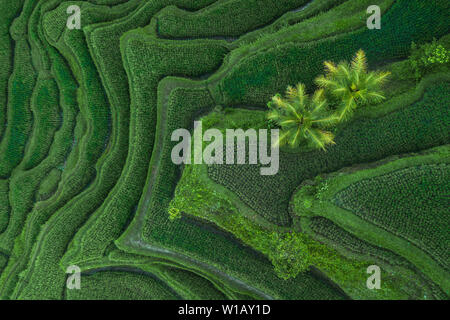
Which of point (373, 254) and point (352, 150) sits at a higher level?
point (352, 150)

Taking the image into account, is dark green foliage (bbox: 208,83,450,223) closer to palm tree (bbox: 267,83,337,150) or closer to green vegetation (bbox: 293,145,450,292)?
green vegetation (bbox: 293,145,450,292)

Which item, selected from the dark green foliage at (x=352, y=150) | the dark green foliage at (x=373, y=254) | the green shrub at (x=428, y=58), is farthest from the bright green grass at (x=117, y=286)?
the green shrub at (x=428, y=58)

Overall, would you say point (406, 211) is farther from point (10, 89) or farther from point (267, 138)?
point (10, 89)

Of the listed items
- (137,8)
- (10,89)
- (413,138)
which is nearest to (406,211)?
(413,138)

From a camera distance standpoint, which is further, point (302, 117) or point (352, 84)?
point (352, 84)

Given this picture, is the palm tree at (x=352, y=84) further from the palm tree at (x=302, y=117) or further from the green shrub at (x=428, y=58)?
the green shrub at (x=428, y=58)

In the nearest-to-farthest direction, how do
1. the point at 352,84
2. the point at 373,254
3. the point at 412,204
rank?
1. the point at 352,84
2. the point at 412,204
3. the point at 373,254

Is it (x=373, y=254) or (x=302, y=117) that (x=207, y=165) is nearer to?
(x=302, y=117)

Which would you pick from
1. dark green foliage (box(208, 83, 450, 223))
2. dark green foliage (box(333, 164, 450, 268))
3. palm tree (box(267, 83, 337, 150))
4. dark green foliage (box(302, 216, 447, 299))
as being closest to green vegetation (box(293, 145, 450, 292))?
dark green foliage (box(333, 164, 450, 268))

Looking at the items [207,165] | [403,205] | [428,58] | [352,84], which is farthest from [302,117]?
[428,58]
